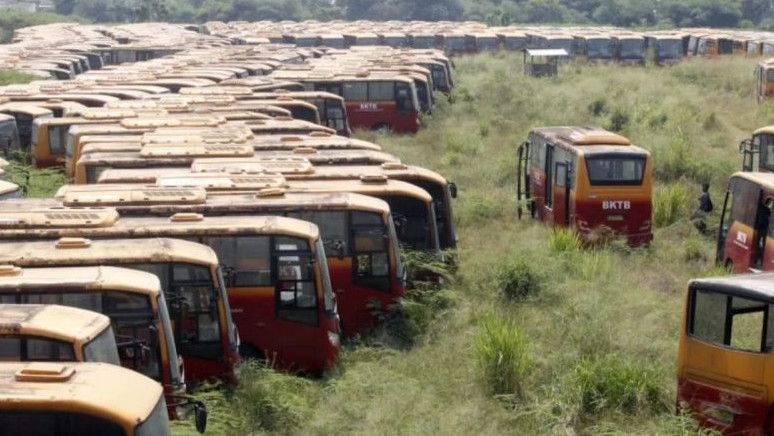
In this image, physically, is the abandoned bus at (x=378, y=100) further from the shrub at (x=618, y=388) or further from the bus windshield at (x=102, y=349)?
the bus windshield at (x=102, y=349)

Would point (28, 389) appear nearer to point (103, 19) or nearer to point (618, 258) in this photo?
point (618, 258)

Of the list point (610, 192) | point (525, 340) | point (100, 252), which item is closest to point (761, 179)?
point (610, 192)

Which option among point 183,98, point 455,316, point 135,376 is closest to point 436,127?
point 183,98

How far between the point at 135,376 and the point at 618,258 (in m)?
13.3

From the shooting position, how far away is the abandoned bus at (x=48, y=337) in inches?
404

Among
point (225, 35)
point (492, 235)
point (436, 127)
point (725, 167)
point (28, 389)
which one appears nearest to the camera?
point (28, 389)

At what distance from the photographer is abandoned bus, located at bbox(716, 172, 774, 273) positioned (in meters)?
18.2

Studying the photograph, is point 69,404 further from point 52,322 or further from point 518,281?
point 518,281

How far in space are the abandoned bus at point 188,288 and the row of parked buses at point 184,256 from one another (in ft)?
0.05

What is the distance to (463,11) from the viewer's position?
110562 mm

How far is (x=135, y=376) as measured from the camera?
30.3ft

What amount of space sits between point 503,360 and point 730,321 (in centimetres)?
306

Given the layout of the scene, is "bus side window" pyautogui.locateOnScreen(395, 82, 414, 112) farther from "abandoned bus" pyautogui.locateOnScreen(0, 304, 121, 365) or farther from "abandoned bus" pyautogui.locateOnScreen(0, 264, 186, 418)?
"abandoned bus" pyautogui.locateOnScreen(0, 304, 121, 365)

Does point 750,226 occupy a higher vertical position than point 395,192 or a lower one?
lower
